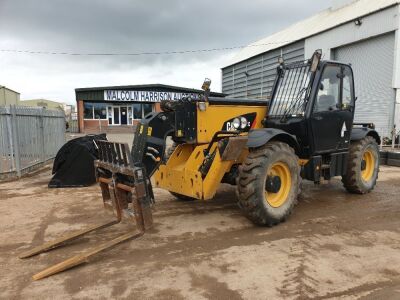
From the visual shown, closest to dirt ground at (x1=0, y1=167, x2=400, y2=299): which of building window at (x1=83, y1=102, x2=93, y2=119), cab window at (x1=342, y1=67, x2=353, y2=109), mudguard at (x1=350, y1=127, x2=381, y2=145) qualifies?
mudguard at (x1=350, y1=127, x2=381, y2=145)

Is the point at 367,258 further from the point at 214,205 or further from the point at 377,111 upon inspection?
the point at 377,111

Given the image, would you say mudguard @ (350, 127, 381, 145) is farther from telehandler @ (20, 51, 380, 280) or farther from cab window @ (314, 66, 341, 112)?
Answer: cab window @ (314, 66, 341, 112)

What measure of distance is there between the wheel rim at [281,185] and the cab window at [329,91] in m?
1.30

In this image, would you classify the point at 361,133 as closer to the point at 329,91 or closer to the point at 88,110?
the point at 329,91

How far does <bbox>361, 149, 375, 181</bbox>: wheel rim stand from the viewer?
24.9 ft

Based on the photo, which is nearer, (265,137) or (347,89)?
(265,137)

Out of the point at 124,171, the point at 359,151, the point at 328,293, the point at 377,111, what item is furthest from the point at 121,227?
the point at 377,111

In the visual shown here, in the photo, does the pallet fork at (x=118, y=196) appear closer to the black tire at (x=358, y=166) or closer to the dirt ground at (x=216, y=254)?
the dirt ground at (x=216, y=254)

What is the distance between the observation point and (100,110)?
33469mm

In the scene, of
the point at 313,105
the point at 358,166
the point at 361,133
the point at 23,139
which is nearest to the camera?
the point at 313,105

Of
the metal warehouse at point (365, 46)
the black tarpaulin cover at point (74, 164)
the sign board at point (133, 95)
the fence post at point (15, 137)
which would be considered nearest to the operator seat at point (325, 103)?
the black tarpaulin cover at point (74, 164)

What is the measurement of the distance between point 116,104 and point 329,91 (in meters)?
29.2

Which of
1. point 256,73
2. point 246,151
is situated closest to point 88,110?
point 256,73

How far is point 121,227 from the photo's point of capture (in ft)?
17.4
